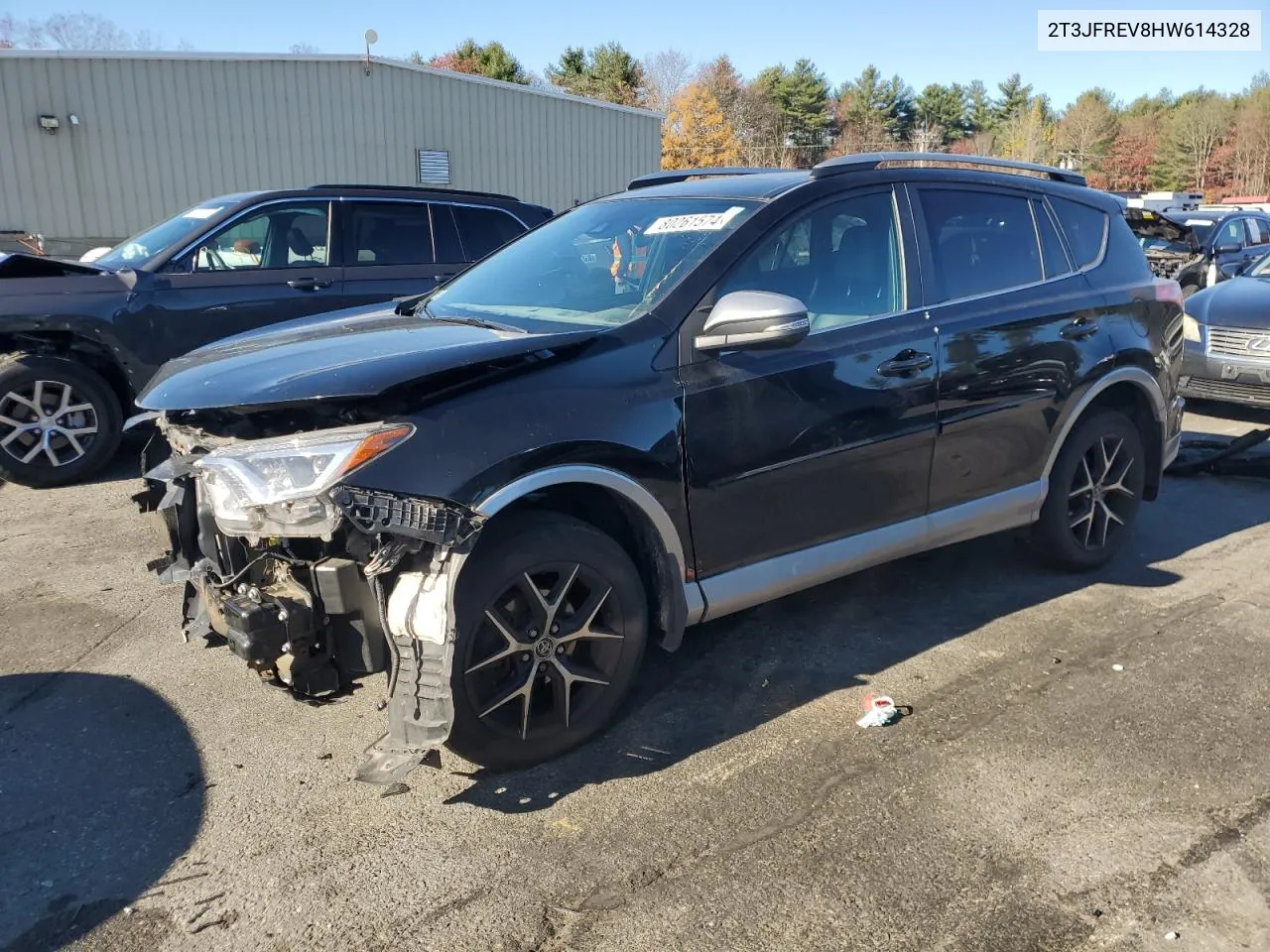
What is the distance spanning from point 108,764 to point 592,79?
2240 inches

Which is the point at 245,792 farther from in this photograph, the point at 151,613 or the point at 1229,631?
the point at 1229,631

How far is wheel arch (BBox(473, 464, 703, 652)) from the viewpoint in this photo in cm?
306

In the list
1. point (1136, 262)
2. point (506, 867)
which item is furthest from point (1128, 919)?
point (1136, 262)

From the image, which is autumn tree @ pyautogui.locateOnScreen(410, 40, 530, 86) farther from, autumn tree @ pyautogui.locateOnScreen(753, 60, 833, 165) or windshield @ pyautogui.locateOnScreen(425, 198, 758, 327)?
windshield @ pyautogui.locateOnScreen(425, 198, 758, 327)

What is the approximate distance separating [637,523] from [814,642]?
4.22 feet

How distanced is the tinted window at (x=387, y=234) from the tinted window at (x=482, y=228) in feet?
0.94

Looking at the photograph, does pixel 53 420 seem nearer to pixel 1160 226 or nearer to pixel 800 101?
pixel 1160 226

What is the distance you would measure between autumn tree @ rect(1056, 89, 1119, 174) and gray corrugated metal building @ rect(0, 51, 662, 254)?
2563 inches

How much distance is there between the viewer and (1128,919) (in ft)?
8.09

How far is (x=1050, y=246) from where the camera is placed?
4.62m

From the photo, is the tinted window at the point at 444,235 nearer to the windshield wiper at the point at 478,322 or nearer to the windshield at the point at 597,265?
the windshield at the point at 597,265

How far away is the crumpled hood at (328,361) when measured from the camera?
9.16 feet

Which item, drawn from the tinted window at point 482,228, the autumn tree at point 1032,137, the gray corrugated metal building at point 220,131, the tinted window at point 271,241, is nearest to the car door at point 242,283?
the tinted window at point 271,241

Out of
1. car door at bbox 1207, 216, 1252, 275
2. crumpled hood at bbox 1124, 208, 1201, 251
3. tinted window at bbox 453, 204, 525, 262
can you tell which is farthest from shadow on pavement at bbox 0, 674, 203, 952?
car door at bbox 1207, 216, 1252, 275
